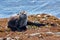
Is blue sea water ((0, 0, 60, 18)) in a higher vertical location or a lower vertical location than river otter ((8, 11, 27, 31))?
lower

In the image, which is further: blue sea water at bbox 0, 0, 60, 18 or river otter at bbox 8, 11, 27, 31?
blue sea water at bbox 0, 0, 60, 18

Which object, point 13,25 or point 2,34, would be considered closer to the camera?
point 2,34

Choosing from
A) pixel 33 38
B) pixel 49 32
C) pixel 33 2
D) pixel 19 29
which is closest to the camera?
pixel 33 38

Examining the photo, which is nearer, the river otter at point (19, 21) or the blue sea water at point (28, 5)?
the river otter at point (19, 21)

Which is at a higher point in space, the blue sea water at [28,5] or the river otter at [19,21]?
the river otter at [19,21]

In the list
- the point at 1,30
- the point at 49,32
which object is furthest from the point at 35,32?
the point at 1,30

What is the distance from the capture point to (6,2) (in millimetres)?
79812

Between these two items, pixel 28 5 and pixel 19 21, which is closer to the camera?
pixel 19 21

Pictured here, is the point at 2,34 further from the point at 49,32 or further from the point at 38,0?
the point at 38,0

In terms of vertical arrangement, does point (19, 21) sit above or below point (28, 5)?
above

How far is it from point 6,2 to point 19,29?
57.9m

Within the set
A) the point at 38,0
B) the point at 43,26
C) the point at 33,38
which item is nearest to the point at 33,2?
the point at 38,0

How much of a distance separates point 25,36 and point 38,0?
62.7 m

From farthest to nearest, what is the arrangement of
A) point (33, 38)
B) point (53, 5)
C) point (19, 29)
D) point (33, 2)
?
point (33, 2)
point (53, 5)
point (19, 29)
point (33, 38)
